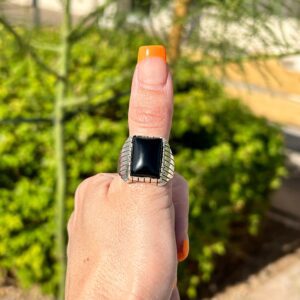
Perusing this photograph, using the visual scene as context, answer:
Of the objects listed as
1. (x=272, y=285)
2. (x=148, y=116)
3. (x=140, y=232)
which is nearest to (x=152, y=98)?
(x=148, y=116)

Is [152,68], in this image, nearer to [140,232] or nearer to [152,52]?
[152,52]

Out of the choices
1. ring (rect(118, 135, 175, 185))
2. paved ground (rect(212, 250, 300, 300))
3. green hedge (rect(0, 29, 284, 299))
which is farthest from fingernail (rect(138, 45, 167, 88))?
paved ground (rect(212, 250, 300, 300))

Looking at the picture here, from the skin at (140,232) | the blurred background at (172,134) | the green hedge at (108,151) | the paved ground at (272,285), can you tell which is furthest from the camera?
the paved ground at (272,285)

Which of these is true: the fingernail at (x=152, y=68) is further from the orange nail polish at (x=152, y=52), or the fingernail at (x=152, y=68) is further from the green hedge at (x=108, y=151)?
the green hedge at (x=108, y=151)

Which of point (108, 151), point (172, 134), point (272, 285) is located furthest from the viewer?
point (272, 285)

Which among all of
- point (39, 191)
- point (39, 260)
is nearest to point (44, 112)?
point (39, 191)

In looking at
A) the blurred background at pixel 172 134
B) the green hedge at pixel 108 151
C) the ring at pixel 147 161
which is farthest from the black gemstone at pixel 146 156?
the green hedge at pixel 108 151

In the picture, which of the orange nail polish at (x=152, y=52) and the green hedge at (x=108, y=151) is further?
the green hedge at (x=108, y=151)

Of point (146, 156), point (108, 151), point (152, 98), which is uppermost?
point (152, 98)
